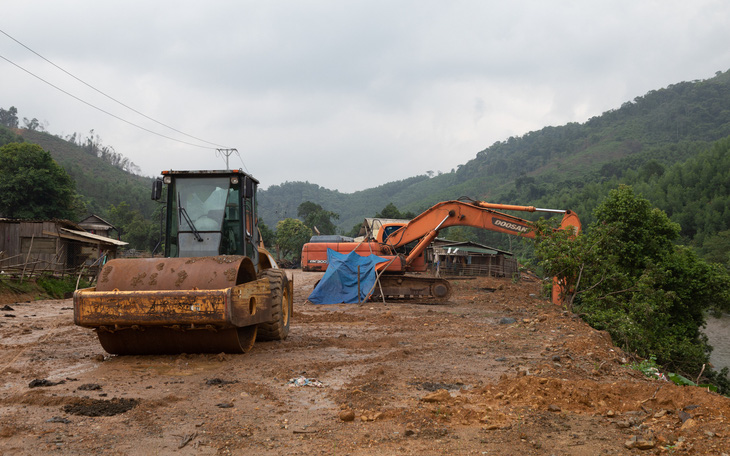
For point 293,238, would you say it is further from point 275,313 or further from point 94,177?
point 275,313

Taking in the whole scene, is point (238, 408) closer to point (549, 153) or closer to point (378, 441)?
point (378, 441)

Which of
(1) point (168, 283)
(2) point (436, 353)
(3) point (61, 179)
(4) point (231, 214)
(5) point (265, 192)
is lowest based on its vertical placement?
(2) point (436, 353)

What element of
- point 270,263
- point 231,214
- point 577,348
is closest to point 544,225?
point 577,348

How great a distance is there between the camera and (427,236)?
63.8 feet

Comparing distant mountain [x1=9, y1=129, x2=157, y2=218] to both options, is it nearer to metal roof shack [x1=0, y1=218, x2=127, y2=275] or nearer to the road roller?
metal roof shack [x1=0, y1=218, x2=127, y2=275]

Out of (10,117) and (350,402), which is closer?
(350,402)

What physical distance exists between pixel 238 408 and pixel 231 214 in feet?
13.5

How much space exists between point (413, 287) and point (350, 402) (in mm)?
13138

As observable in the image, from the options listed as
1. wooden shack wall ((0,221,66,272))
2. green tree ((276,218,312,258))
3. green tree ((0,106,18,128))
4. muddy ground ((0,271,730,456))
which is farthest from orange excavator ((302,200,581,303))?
green tree ((0,106,18,128))

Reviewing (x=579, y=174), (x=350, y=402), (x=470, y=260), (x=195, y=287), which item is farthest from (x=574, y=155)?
(x=350, y=402)

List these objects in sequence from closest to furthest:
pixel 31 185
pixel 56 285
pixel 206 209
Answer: pixel 206 209 < pixel 56 285 < pixel 31 185

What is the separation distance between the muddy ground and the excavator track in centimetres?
888

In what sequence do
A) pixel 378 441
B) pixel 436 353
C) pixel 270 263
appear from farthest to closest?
pixel 270 263
pixel 436 353
pixel 378 441

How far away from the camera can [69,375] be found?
21.8ft
